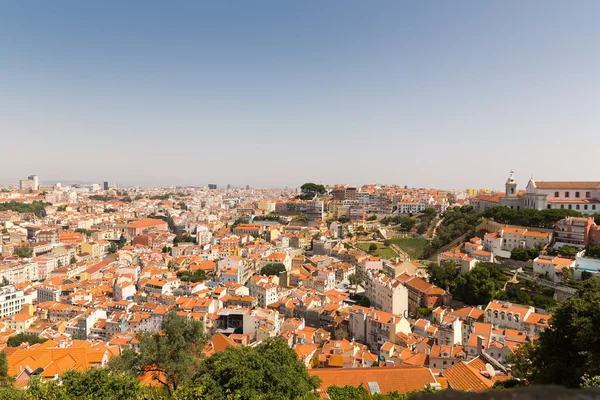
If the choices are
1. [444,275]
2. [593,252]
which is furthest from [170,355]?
[593,252]

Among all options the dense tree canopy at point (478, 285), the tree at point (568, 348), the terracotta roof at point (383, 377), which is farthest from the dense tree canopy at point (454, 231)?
the tree at point (568, 348)

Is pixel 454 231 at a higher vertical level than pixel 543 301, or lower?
higher

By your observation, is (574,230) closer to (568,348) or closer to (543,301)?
(543,301)

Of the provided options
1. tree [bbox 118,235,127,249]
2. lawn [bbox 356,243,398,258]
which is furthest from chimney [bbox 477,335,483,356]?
tree [bbox 118,235,127,249]

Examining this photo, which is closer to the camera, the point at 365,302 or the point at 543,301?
the point at 543,301

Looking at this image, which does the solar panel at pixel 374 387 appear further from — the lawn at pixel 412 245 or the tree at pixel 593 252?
the lawn at pixel 412 245

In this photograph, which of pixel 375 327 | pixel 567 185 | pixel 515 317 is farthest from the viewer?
pixel 567 185

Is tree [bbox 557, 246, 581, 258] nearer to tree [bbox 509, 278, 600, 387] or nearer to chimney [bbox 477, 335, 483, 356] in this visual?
chimney [bbox 477, 335, 483, 356]
